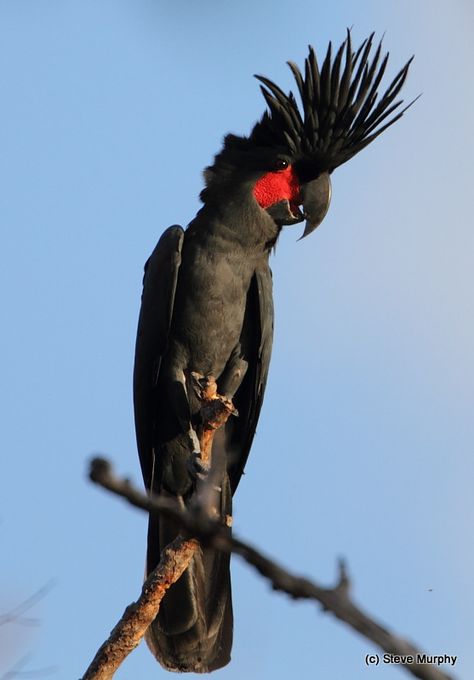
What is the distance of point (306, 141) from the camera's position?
7.29 metres

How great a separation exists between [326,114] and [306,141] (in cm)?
25

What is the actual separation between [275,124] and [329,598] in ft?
19.4

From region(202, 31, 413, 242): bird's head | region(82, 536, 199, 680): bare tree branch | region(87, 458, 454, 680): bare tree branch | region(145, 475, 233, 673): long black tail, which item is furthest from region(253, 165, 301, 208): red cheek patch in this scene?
region(87, 458, 454, 680): bare tree branch

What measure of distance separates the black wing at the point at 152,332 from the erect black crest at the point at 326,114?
3.83 ft

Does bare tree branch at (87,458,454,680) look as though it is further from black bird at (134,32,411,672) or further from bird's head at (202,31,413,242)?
bird's head at (202,31,413,242)

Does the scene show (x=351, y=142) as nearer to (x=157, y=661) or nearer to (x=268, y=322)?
(x=268, y=322)

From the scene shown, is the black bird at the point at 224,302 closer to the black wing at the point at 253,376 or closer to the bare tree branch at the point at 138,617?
the black wing at the point at 253,376

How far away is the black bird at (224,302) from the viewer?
6.36 metres

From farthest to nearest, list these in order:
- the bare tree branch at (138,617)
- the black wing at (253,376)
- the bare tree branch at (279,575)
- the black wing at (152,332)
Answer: the black wing at (253,376)
the black wing at (152,332)
the bare tree branch at (138,617)
the bare tree branch at (279,575)

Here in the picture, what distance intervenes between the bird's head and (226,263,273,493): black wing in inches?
24.7

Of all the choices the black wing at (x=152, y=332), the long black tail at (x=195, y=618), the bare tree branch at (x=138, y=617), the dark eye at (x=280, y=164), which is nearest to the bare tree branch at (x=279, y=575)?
the bare tree branch at (x=138, y=617)

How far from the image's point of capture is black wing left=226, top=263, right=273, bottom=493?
6.86m

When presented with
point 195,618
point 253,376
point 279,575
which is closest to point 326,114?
point 253,376

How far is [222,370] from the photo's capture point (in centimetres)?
679
